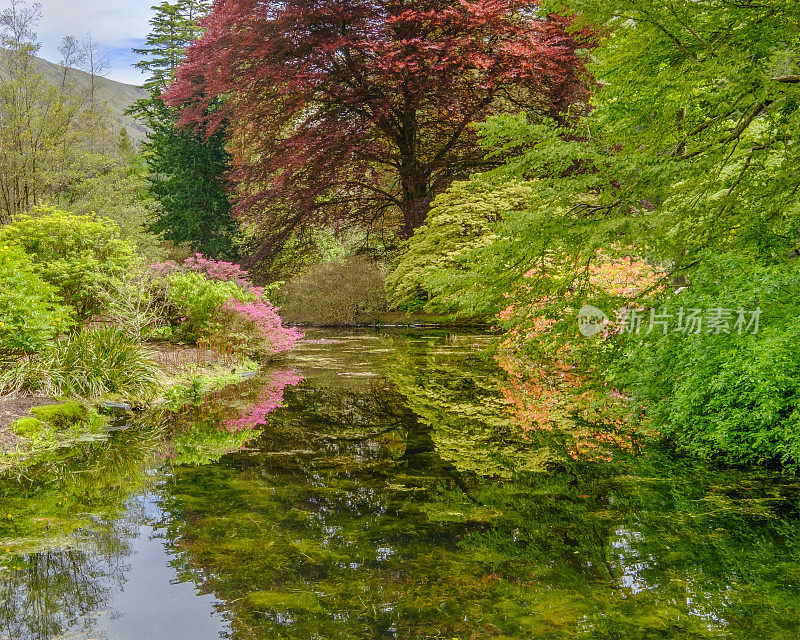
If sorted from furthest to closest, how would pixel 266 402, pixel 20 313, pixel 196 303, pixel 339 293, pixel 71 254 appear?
pixel 339 293 < pixel 196 303 < pixel 71 254 < pixel 266 402 < pixel 20 313

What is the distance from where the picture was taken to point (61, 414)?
21.7 feet

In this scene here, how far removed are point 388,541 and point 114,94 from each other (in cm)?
4049

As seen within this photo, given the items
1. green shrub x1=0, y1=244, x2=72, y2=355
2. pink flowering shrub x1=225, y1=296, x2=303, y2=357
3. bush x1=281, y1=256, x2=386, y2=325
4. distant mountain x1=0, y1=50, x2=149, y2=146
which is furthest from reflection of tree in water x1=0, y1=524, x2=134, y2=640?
distant mountain x1=0, y1=50, x2=149, y2=146

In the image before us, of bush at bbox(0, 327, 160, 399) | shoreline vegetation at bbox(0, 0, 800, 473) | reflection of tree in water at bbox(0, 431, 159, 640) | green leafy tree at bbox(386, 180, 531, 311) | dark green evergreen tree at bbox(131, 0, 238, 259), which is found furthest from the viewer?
dark green evergreen tree at bbox(131, 0, 238, 259)

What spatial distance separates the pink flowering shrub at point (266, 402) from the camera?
7266mm

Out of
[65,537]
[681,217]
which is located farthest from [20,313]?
[681,217]

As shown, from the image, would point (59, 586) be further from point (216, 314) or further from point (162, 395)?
point (216, 314)

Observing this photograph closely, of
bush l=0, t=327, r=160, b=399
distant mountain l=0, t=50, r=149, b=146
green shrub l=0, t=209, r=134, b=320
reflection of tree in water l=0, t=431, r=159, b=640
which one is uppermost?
distant mountain l=0, t=50, r=149, b=146

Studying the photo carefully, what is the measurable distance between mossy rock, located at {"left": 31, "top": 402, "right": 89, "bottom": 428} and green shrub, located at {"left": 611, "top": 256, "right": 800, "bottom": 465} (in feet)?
19.3

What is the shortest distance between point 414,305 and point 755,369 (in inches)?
534

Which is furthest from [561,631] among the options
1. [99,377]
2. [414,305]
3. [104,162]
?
[104,162]

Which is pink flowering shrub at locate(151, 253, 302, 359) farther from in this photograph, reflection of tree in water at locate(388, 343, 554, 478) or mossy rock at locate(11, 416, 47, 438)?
mossy rock at locate(11, 416, 47, 438)

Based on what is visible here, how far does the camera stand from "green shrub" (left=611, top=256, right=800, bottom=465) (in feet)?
16.5

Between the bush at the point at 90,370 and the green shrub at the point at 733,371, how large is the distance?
601 cm
